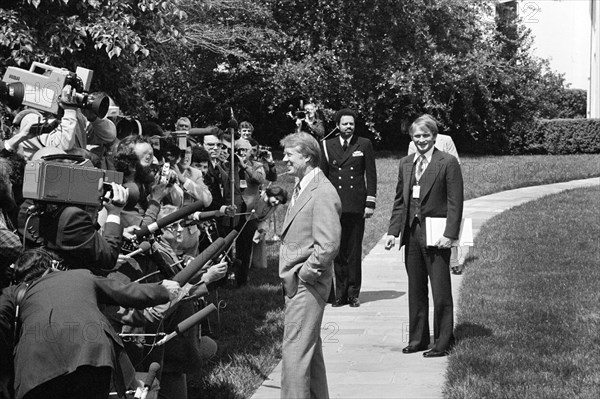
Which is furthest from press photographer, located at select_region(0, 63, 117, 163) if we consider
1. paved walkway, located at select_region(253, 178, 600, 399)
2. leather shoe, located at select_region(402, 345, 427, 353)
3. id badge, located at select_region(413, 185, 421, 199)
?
leather shoe, located at select_region(402, 345, 427, 353)

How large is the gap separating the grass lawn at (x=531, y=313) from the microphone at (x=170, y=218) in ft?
8.67

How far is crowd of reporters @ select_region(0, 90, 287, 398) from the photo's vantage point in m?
4.63

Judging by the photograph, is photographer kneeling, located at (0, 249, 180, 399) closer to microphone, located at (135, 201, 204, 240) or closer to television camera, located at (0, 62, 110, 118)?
microphone, located at (135, 201, 204, 240)

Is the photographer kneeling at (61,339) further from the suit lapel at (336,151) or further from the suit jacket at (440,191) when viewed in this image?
the suit lapel at (336,151)

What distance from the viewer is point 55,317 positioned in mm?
4602

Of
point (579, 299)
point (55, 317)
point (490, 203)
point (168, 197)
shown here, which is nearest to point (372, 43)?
point (490, 203)

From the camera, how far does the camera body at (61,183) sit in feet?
17.5

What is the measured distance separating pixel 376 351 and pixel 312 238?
2.51 m

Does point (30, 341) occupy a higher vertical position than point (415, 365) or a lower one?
higher

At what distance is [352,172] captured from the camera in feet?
36.4

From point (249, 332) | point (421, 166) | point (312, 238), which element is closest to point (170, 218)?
point (312, 238)

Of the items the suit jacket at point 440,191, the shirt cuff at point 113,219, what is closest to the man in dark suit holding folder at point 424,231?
the suit jacket at point 440,191

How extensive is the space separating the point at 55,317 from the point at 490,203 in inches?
622

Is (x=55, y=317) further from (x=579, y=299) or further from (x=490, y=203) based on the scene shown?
(x=490, y=203)
